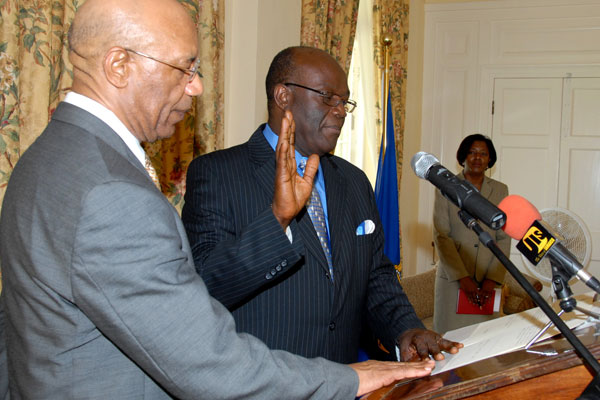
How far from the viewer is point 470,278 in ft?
13.6

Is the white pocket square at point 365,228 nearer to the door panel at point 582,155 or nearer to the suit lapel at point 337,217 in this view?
the suit lapel at point 337,217

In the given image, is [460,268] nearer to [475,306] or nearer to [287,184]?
[475,306]

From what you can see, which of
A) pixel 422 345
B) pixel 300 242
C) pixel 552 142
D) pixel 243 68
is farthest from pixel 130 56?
pixel 552 142

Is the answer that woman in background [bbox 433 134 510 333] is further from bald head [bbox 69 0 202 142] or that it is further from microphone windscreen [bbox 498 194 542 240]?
bald head [bbox 69 0 202 142]

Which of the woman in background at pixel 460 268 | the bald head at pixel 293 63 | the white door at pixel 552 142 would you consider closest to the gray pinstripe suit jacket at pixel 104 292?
the bald head at pixel 293 63

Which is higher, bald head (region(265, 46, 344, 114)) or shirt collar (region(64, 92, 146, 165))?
bald head (region(265, 46, 344, 114))

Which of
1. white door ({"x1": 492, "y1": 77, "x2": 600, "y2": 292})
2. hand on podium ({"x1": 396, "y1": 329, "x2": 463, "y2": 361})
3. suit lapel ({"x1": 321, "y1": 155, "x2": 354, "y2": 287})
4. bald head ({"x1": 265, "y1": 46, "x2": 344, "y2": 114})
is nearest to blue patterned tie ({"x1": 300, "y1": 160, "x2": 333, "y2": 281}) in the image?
suit lapel ({"x1": 321, "y1": 155, "x2": 354, "y2": 287})

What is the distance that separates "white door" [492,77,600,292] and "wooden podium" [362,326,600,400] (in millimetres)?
5924

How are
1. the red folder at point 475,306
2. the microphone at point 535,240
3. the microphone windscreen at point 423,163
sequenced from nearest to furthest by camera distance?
the microphone at point 535,240, the microphone windscreen at point 423,163, the red folder at point 475,306

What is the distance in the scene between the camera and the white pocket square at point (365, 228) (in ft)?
6.83

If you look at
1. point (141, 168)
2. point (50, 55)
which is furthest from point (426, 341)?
point (50, 55)

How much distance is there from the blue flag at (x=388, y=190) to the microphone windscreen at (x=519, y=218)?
3.61 meters

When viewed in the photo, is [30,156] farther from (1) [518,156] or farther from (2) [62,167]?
(1) [518,156]

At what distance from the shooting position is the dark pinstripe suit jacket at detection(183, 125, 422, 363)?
5.89 ft
